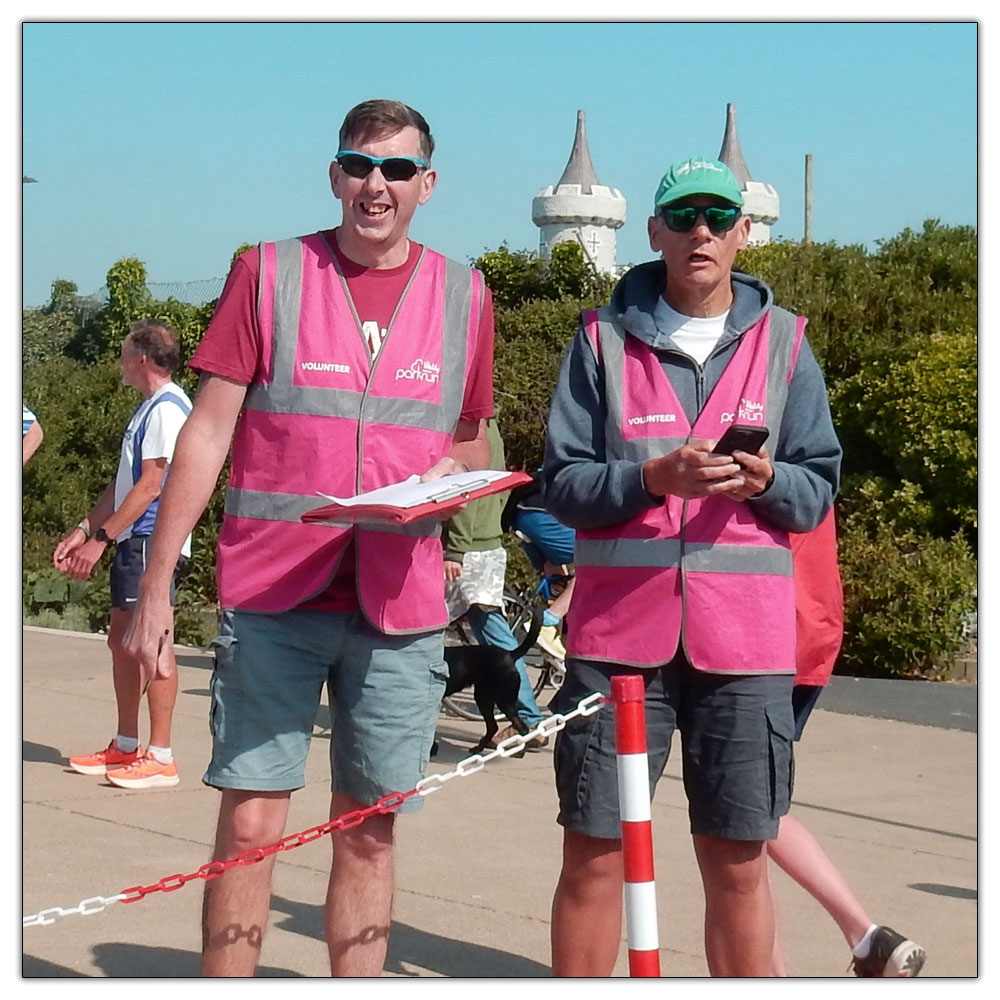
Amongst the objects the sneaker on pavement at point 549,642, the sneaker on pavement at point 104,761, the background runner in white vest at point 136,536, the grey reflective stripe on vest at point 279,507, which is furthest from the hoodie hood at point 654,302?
the sneaker on pavement at point 549,642

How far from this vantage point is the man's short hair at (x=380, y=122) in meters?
3.74

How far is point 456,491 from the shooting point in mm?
3498

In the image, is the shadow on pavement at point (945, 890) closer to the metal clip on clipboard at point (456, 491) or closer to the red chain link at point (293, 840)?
the red chain link at point (293, 840)

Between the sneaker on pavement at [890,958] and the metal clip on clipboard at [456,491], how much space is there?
73.9 inches

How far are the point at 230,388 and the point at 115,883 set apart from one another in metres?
2.58

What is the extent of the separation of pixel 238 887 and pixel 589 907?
80 cm

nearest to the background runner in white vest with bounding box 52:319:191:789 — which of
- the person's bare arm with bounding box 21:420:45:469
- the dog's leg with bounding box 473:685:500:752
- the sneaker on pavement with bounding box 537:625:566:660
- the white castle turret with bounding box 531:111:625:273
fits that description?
the person's bare arm with bounding box 21:420:45:469

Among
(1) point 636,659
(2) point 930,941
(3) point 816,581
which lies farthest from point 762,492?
(2) point 930,941

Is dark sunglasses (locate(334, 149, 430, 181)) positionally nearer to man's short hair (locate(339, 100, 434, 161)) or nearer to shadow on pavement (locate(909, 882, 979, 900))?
man's short hair (locate(339, 100, 434, 161))

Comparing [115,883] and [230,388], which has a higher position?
[230,388]

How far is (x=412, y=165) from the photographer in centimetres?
375

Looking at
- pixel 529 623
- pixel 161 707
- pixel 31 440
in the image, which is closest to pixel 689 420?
pixel 31 440

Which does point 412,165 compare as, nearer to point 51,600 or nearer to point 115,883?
point 115,883

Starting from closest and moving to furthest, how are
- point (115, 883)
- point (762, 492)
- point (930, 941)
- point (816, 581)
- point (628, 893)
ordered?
point (628, 893)
point (762, 492)
point (816, 581)
point (930, 941)
point (115, 883)
